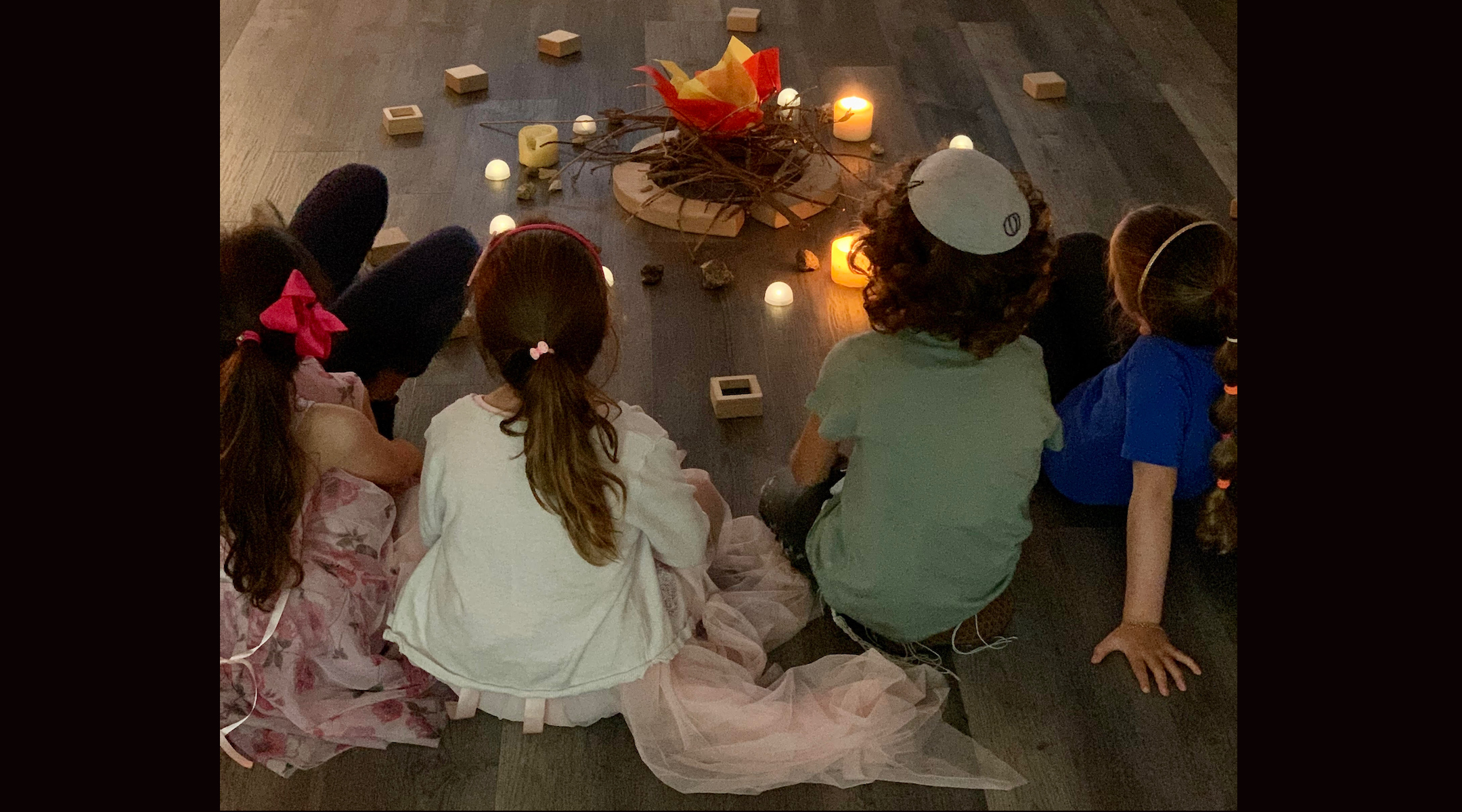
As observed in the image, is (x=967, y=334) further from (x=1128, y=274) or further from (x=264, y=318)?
(x=264, y=318)

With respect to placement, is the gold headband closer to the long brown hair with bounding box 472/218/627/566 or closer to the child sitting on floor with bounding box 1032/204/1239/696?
the child sitting on floor with bounding box 1032/204/1239/696

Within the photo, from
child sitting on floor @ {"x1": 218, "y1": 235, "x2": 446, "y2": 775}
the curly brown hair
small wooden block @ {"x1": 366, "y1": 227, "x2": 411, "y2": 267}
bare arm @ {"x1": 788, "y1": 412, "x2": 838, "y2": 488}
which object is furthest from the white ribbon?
small wooden block @ {"x1": 366, "y1": 227, "x2": 411, "y2": 267}

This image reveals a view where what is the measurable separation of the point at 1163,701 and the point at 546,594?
852 mm

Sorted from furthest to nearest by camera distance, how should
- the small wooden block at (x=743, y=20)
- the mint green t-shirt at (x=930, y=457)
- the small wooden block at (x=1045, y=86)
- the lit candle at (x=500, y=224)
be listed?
the small wooden block at (x=743, y=20), the small wooden block at (x=1045, y=86), the lit candle at (x=500, y=224), the mint green t-shirt at (x=930, y=457)

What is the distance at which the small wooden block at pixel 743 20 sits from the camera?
11.3 feet

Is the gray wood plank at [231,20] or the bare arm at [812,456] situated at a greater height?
the bare arm at [812,456]

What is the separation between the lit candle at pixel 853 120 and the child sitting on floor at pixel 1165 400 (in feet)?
3.77

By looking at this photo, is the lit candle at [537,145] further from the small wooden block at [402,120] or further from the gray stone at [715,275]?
the gray stone at [715,275]

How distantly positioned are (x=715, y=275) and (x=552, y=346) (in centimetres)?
107

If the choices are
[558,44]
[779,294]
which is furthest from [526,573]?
[558,44]

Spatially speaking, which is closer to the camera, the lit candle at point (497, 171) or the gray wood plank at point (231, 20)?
the lit candle at point (497, 171)

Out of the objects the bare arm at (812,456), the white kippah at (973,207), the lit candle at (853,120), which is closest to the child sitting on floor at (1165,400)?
the white kippah at (973,207)

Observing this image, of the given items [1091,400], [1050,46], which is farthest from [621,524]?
[1050,46]

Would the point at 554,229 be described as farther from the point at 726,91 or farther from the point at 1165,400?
the point at 726,91
